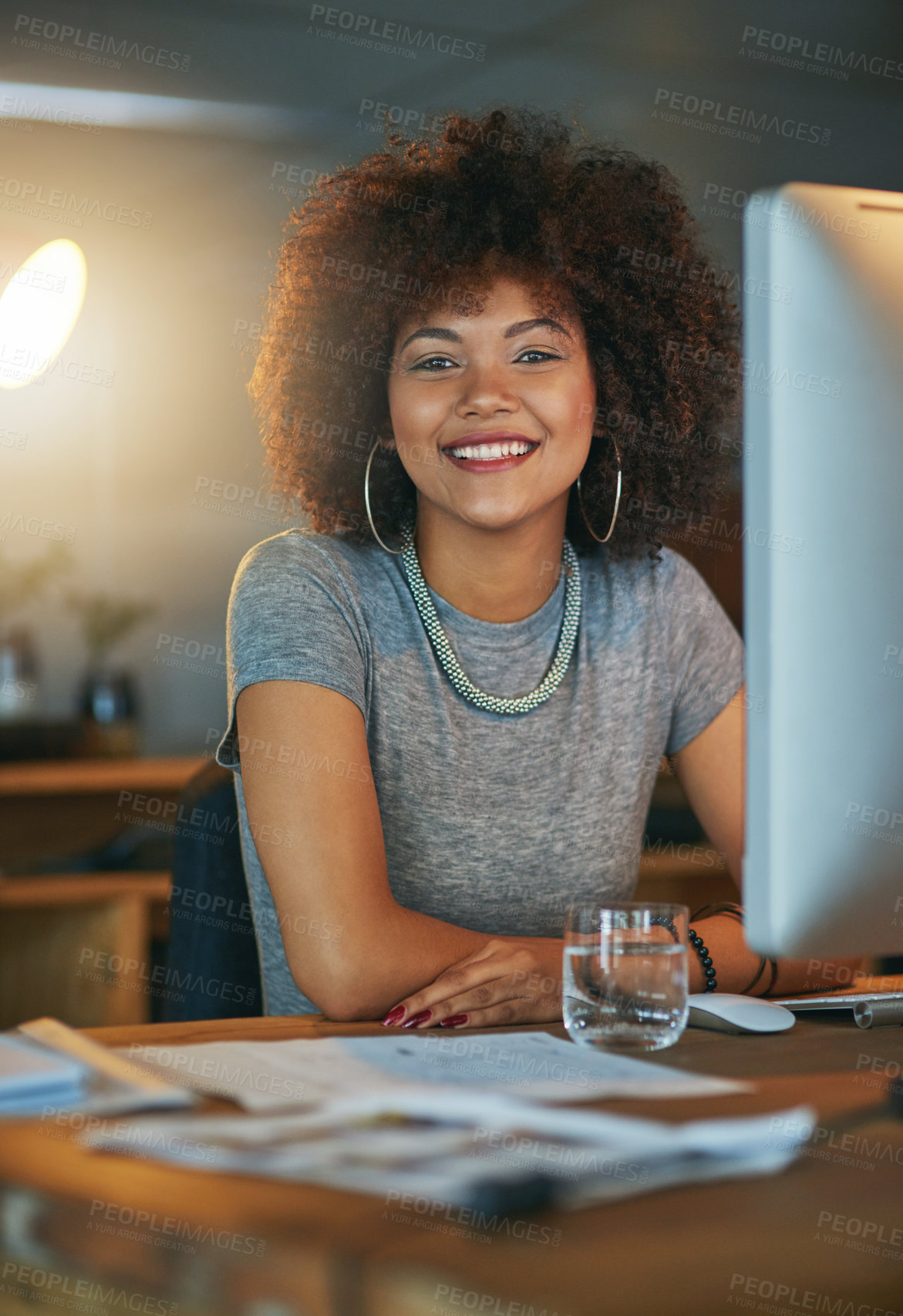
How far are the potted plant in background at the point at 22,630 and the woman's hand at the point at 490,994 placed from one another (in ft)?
8.40

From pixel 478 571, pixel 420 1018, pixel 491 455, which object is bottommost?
pixel 420 1018

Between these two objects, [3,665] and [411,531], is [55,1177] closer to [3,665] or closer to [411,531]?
[411,531]

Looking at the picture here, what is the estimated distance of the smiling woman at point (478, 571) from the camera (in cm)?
117

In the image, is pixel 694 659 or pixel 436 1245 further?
pixel 694 659

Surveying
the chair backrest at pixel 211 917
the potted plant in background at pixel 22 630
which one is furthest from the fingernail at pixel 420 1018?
the potted plant in background at pixel 22 630

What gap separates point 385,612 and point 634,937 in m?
0.62

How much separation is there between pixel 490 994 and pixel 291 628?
1.40ft

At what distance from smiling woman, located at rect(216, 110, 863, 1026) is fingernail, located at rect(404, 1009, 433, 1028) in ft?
0.29

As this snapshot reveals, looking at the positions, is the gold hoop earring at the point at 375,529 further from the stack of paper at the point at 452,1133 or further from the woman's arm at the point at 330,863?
the stack of paper at the point at 452,1133

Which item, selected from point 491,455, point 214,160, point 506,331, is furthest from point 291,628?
point 214,160

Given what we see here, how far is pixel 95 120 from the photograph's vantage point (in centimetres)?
354

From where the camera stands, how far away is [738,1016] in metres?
0.89

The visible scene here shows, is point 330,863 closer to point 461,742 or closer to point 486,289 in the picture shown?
point 461,742

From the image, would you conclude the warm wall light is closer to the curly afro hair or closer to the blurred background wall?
the blurred background wall
